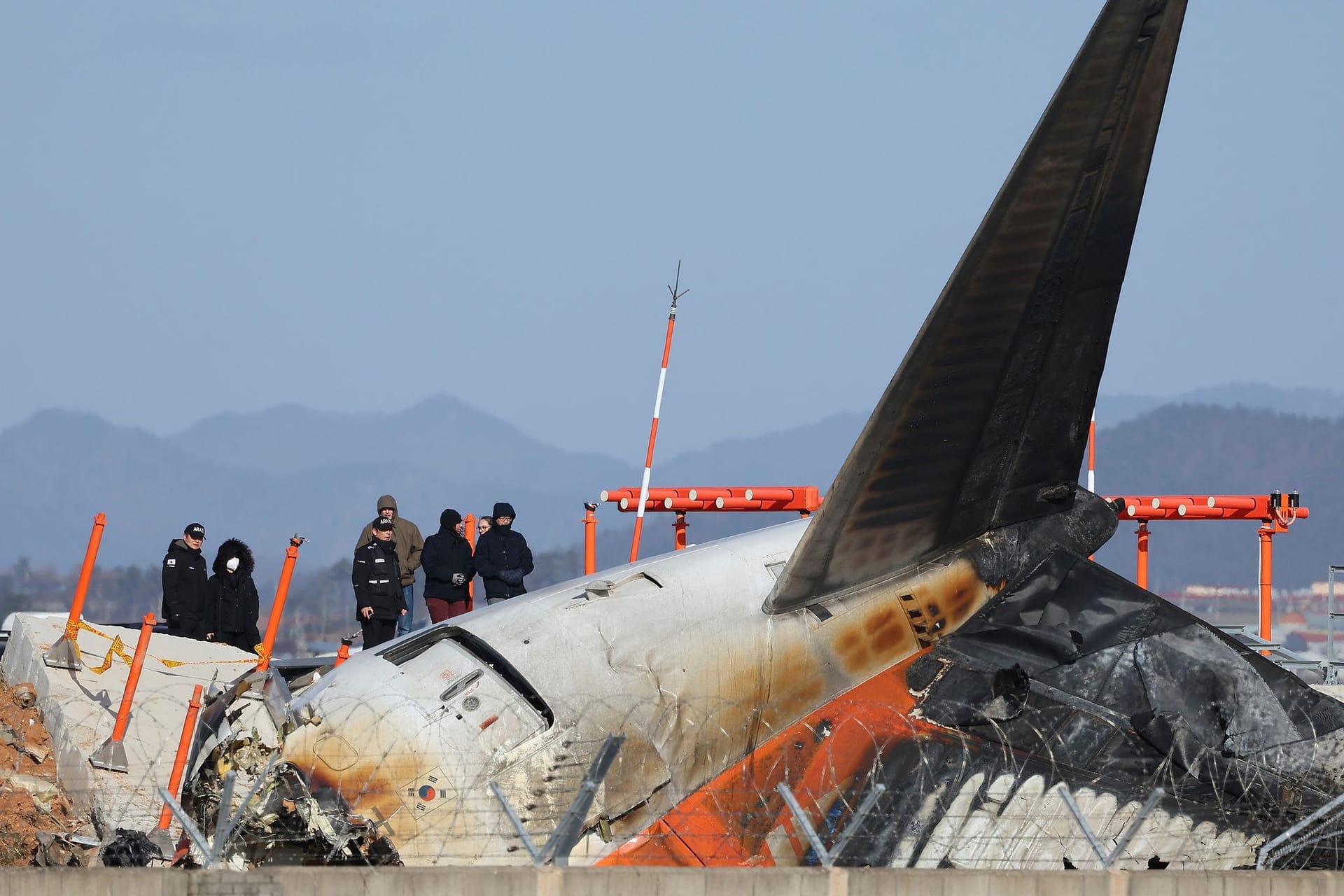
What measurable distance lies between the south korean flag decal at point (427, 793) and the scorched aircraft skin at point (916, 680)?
0.02 metres

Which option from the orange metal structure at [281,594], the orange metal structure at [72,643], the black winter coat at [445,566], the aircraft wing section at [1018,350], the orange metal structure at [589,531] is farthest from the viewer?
the orange metal structure at [589,531]

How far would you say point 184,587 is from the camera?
1795 cm

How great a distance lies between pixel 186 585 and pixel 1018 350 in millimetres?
10084

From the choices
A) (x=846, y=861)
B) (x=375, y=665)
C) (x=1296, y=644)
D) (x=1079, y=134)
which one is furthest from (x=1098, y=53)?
(x=1296, y=644)

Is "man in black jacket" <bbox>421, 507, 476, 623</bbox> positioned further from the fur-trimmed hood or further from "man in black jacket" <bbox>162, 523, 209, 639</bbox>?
"man in black jacket" <bbox>162, 523, 209, 639</bbox>

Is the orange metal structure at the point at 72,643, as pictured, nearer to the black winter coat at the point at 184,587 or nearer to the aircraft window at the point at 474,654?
the black winter coat at the point at 184,587

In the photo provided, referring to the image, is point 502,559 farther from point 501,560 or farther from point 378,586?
point 378,586

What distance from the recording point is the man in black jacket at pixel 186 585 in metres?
17.6

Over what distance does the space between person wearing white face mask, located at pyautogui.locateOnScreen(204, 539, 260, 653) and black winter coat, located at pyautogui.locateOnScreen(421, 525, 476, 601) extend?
7.29 feet

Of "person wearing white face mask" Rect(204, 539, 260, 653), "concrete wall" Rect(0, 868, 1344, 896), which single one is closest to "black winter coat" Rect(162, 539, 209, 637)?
"person wearing white face mask" Rect(204, 539, 260, 653)

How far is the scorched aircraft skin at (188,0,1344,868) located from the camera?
10.9 meters

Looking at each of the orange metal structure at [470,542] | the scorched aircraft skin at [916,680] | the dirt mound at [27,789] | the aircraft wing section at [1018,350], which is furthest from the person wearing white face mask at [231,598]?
the aircraft wing section at [1018,350]

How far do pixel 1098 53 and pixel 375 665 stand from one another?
21.2ft

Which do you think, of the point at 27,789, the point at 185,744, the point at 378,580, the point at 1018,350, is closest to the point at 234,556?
the point at 378,580
